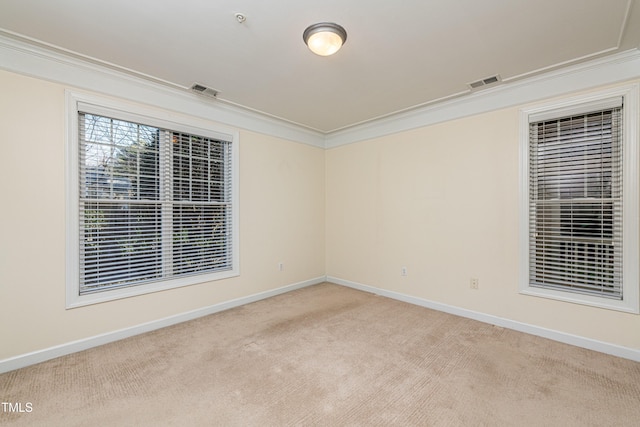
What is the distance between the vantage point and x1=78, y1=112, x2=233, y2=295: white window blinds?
277 centimetres

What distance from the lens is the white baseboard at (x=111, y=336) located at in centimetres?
234

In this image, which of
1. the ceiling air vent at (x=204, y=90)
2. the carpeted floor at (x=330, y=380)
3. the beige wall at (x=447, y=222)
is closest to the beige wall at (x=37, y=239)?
the carpeted floor at (x=330, y=380)

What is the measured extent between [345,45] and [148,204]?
2.57 metres

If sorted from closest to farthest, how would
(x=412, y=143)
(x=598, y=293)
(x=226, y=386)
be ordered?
(x=226, y=386) → (x=598, y=293) → (x=412, y=143)

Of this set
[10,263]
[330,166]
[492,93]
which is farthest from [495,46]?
[10,263]

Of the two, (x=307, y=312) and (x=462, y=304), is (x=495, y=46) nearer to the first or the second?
(x=462, y=304)

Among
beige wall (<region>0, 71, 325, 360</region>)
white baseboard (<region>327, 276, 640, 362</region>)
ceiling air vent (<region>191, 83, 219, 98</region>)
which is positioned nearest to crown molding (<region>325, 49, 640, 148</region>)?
ceiling air vent (<region>191, 83, 219, 98</region>)

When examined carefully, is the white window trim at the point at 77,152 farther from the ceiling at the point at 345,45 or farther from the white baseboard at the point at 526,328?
the white baseboard at the point at 526,328

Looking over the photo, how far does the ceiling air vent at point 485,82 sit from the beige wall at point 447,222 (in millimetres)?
376

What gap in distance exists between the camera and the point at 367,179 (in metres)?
4.49

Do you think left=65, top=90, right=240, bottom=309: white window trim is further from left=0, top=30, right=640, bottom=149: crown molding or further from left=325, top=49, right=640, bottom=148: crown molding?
left=325, top=49, right=640, bottom=148: crown molding

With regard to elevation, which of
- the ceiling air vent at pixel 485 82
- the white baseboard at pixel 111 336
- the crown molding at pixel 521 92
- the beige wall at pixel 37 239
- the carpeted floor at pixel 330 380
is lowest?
the carpeted floor at pixel 330 380

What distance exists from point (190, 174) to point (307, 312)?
2.24m

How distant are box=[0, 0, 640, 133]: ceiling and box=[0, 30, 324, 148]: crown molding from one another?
0.13 metres
